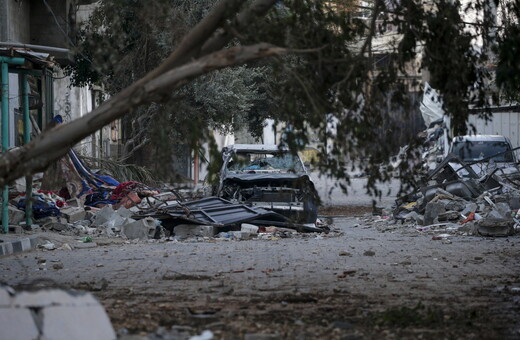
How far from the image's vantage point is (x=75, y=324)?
5.99 metres

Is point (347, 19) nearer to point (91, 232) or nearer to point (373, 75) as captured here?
point (373, 75)

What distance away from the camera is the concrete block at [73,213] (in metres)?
19.3

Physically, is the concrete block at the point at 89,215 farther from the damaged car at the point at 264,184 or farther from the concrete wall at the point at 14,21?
the concrete wall at the point at 14,21

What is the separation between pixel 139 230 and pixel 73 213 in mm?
1857

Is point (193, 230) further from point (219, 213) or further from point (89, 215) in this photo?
point (89, 215)

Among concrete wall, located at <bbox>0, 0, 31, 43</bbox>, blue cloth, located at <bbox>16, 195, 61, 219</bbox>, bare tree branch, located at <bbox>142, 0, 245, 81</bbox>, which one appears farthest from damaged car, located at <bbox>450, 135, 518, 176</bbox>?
bare tree branch, located at <bbox>142, 0, 245, 81</bbox>

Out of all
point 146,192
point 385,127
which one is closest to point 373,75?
point 385,127

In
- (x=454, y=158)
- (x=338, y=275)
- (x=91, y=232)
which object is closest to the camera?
→ (x=338, y=275)

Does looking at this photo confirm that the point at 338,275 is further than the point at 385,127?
Yes

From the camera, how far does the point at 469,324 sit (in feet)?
23.1

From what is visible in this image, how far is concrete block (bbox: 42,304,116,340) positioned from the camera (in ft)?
19.4

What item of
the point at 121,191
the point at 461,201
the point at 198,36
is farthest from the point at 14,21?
the point at 198,36

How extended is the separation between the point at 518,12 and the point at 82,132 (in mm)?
4813

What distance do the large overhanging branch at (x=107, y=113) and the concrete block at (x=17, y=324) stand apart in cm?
167
